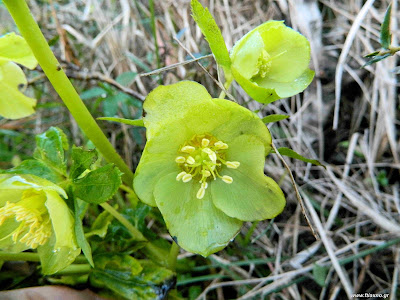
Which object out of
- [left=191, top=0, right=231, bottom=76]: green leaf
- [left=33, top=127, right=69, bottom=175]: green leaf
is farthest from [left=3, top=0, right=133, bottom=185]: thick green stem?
[left=191, top=0, right=231, bottom=76]: green leaf

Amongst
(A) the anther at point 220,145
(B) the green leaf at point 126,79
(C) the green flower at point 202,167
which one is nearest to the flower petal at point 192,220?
(C) the green flower at point 202,167

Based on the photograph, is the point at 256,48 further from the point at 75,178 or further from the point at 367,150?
the point at 367,150

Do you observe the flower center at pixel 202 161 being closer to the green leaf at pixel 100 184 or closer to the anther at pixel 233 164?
the anther at pixel 233 164

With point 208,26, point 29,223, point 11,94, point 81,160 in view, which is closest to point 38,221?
point 29,223

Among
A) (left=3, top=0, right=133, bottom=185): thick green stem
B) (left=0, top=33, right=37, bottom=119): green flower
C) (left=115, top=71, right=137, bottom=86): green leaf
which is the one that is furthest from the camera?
(left=115, top=71, right=137, bottom=86): green leaf

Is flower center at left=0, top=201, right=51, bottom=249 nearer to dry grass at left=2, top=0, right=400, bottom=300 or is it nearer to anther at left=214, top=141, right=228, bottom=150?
anther at left=214, top=141, right=228, bottom=150

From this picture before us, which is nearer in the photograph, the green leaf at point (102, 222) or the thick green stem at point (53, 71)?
the thick green stem at point (53, 71)

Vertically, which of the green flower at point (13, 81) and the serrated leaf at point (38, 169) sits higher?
the green flower at point (13, 81)
